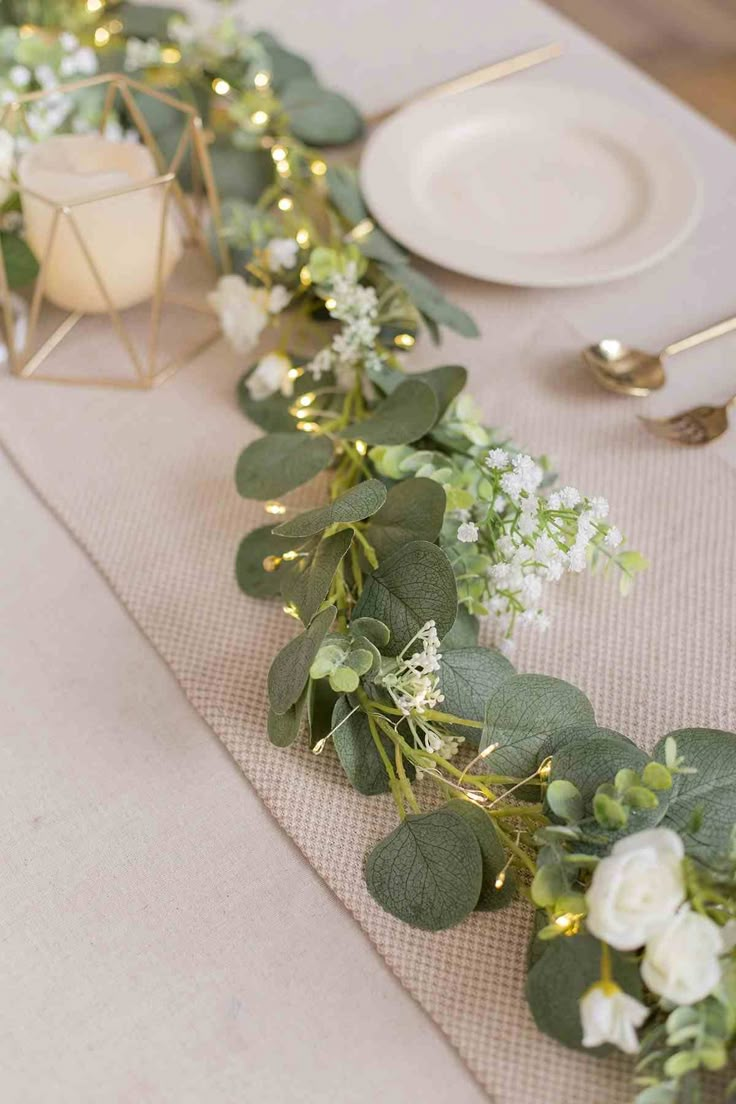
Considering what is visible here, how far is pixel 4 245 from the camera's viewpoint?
745 mm

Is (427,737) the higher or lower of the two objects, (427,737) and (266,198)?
the lower

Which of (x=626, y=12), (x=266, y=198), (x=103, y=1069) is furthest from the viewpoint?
(x=626, y=12)

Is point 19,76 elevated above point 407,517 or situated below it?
above

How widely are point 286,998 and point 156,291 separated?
0.47 m

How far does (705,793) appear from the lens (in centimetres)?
46

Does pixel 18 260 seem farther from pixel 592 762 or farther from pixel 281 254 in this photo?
pixel 592 762

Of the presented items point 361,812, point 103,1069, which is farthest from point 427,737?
point 103,1069

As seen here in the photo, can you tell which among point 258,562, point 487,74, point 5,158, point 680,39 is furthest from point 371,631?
point 680,39

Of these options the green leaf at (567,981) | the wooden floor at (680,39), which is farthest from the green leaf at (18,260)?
the wooden floor at (680,39)

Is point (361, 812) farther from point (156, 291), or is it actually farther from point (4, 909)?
point (156, 291)

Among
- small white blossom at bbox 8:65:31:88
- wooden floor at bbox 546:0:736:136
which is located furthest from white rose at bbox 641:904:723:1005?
wooden floor at bbox 546:0:736:136

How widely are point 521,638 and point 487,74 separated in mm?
605

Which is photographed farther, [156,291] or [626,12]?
[626,12]

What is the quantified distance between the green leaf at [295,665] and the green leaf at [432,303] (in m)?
0.29
